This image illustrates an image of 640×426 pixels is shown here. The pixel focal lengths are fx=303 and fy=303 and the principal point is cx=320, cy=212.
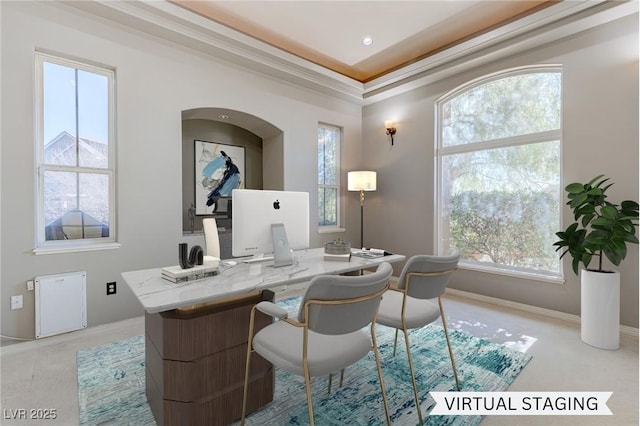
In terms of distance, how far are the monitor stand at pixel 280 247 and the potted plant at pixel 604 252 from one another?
2.47 metres

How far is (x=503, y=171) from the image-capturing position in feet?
11.9

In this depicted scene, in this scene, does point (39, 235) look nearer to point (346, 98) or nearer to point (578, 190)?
point (346, 98)

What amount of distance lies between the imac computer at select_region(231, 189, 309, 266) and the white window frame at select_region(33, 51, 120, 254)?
5.52 feet

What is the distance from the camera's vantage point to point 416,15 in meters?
3.21

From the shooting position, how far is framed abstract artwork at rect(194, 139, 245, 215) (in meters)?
4.38

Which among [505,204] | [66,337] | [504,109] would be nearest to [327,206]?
[505,204]

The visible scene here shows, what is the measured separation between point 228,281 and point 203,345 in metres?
0.34

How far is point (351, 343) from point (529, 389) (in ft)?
4.59

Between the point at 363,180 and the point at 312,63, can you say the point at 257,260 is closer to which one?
the point at 363,180

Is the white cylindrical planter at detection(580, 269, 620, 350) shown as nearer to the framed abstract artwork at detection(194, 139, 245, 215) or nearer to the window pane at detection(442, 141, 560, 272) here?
the window pane at detection(442, 141, 560, 272)

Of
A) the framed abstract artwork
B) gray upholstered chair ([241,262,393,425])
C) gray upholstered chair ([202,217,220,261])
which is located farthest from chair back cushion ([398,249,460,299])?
the framed abstract artwork

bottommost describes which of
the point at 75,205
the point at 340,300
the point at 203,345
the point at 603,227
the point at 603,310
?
the point at 603,310

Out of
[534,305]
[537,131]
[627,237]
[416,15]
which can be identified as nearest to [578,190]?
[627,237]

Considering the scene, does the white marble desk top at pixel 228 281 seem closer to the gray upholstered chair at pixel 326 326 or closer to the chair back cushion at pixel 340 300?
the gray upholstered chair at pixel 326 326
